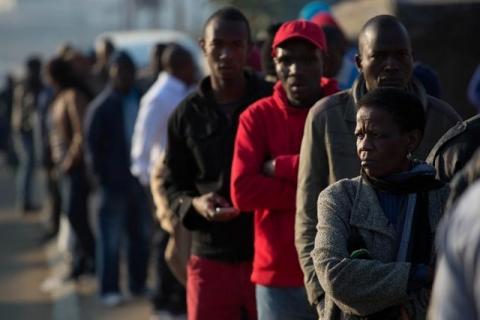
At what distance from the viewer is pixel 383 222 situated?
4195 millimetres

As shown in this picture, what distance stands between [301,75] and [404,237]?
152cm

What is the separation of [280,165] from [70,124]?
253 inches

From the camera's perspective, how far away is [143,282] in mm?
11188

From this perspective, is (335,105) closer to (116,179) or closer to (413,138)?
(413,138)

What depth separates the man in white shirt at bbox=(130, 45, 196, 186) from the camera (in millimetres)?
9156

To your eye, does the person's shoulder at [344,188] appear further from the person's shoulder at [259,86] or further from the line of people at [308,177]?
the person's shoulder at [259,86]

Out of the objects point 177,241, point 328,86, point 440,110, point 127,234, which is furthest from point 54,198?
point 440,110

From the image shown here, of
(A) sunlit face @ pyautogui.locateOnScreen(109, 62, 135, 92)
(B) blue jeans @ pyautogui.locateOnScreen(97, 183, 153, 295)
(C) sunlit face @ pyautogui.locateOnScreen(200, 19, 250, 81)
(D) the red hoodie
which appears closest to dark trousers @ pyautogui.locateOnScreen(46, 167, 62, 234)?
(B) blue jeans @ pyautogui.locateOnScreen(97, 183, 153, 295)

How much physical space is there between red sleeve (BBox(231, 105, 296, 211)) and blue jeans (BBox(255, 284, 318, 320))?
33 cm

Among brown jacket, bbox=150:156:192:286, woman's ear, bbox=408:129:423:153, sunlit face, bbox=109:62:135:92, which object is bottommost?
brown jacket, bbox=150:156:192:286

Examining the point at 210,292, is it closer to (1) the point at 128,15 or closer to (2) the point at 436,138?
(2) the point at 436,138

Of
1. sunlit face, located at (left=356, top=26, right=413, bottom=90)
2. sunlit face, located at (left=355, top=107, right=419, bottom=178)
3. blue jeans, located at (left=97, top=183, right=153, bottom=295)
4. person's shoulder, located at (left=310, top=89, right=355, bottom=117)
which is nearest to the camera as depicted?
sunlit face, located at (left=355, top=107, right=419, bottom=178)

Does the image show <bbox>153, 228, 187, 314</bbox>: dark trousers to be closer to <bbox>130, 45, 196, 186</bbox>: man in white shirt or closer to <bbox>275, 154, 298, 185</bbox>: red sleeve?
<bbox>130, 45, 196, 186</bbox>: man in white shirt

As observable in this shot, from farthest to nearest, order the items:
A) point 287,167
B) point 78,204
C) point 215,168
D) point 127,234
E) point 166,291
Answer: point 78,204 < point 127,234 < point 166,291 < point 215,168 < point 287,167
